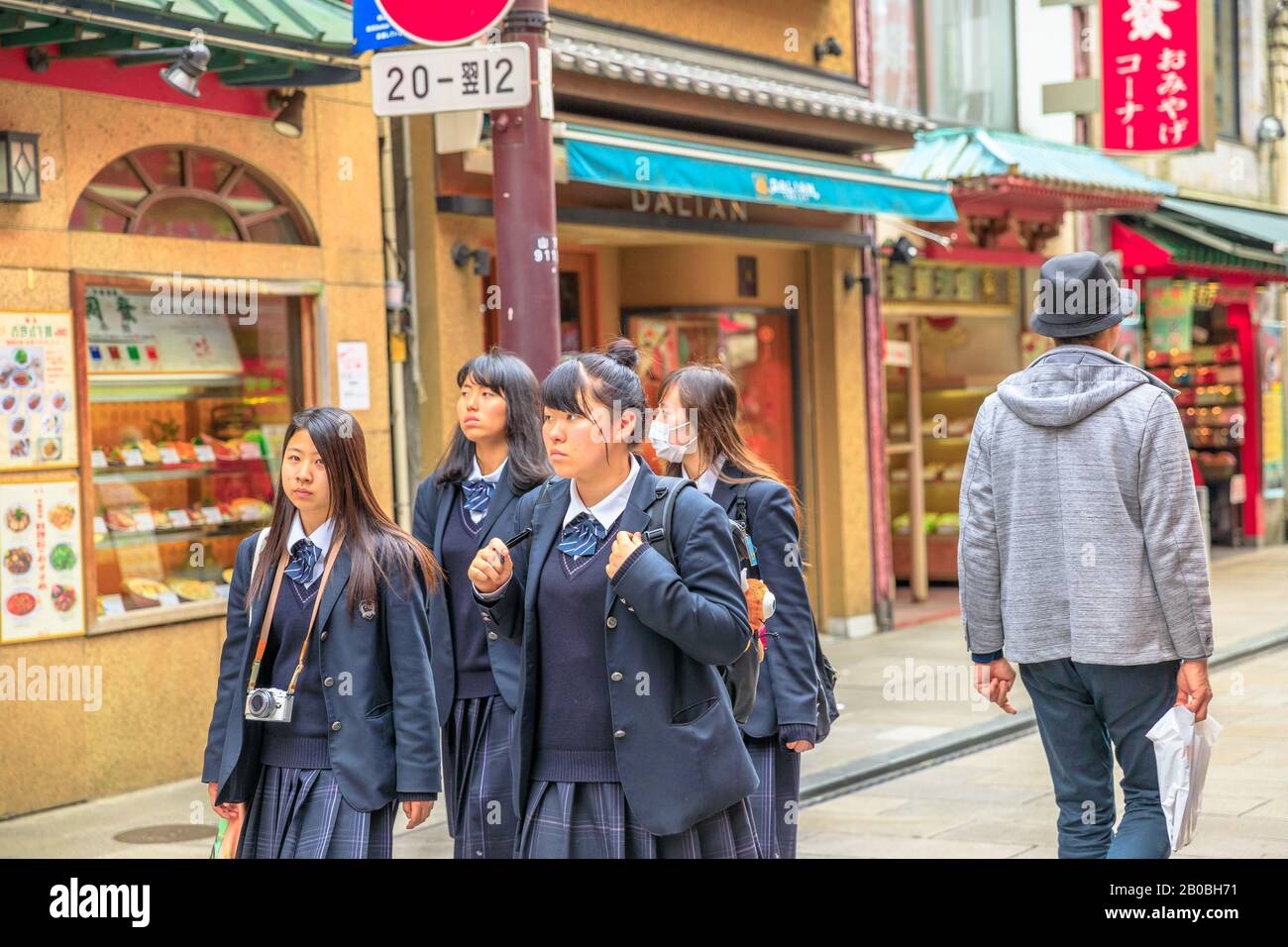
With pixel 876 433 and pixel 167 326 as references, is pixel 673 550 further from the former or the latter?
pixel 876 433

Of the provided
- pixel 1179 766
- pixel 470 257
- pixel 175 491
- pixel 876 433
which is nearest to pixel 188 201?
pixel 175 491

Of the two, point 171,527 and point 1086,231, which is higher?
point 1086,231

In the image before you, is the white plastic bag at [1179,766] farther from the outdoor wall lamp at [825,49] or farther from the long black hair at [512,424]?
the outdoor wall lamp at [825,49]

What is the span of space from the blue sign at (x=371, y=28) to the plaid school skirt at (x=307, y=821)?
4.54m

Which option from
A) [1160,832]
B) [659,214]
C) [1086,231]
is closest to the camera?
[1160,832]

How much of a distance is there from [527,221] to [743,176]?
493 cm

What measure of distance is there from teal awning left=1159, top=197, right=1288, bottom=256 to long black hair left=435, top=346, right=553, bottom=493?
14.7 metres

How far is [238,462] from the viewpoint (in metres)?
9.69

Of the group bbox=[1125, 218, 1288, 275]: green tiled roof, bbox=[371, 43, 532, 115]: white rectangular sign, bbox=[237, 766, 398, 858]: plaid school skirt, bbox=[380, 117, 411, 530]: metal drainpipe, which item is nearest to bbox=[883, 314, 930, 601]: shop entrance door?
bbox=[1125, 218, 1288, 275]: green tiled roof

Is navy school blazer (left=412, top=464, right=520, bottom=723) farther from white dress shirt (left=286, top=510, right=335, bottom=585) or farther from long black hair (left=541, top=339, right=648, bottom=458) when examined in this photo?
long black hair (left=541, top=339, right=648, bottom=458)
